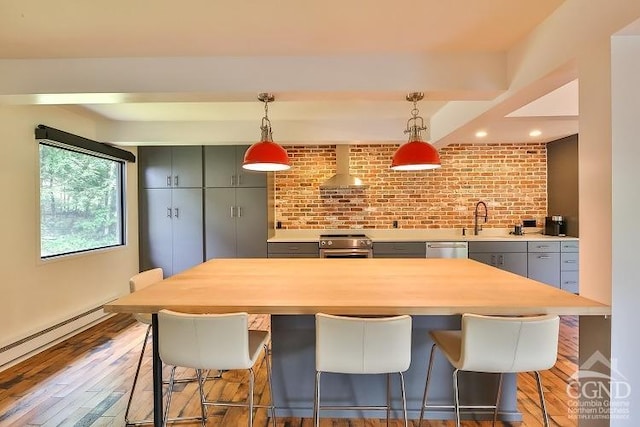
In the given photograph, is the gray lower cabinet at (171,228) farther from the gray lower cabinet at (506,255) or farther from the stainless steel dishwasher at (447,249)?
the gray lower cabinet at (506,255)

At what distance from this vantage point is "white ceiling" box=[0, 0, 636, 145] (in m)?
1.83

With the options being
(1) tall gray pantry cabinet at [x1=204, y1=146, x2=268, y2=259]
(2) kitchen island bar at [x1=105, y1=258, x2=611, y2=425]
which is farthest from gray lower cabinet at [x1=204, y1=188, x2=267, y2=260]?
(2) kitchen island bar at [x1=105, y1=258, x2=611, y2=425]

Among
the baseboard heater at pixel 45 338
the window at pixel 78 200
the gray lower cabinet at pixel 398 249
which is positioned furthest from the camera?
the gray lower cabinet at pixel 398 249

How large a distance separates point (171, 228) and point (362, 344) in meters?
4.04

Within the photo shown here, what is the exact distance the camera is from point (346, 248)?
452cm

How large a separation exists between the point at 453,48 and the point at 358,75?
24.9 inches

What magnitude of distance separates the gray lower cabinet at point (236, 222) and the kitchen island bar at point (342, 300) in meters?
2.04

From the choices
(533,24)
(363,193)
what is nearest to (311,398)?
(533,24)

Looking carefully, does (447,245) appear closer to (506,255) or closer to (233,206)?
(506,255)

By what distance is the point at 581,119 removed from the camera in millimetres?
1684

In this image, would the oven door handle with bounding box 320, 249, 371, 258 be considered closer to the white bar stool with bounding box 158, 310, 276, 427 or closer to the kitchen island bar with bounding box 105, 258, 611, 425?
the kitchen island bar with bounding box 105, 258, 611, 425

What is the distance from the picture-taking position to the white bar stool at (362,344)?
4.92 ft

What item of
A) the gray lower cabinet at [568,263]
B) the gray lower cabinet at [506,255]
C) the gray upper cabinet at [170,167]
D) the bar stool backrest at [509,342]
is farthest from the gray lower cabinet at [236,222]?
the gray lower cabinet at [568,263]

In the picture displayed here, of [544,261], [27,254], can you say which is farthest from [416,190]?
[27,254]
